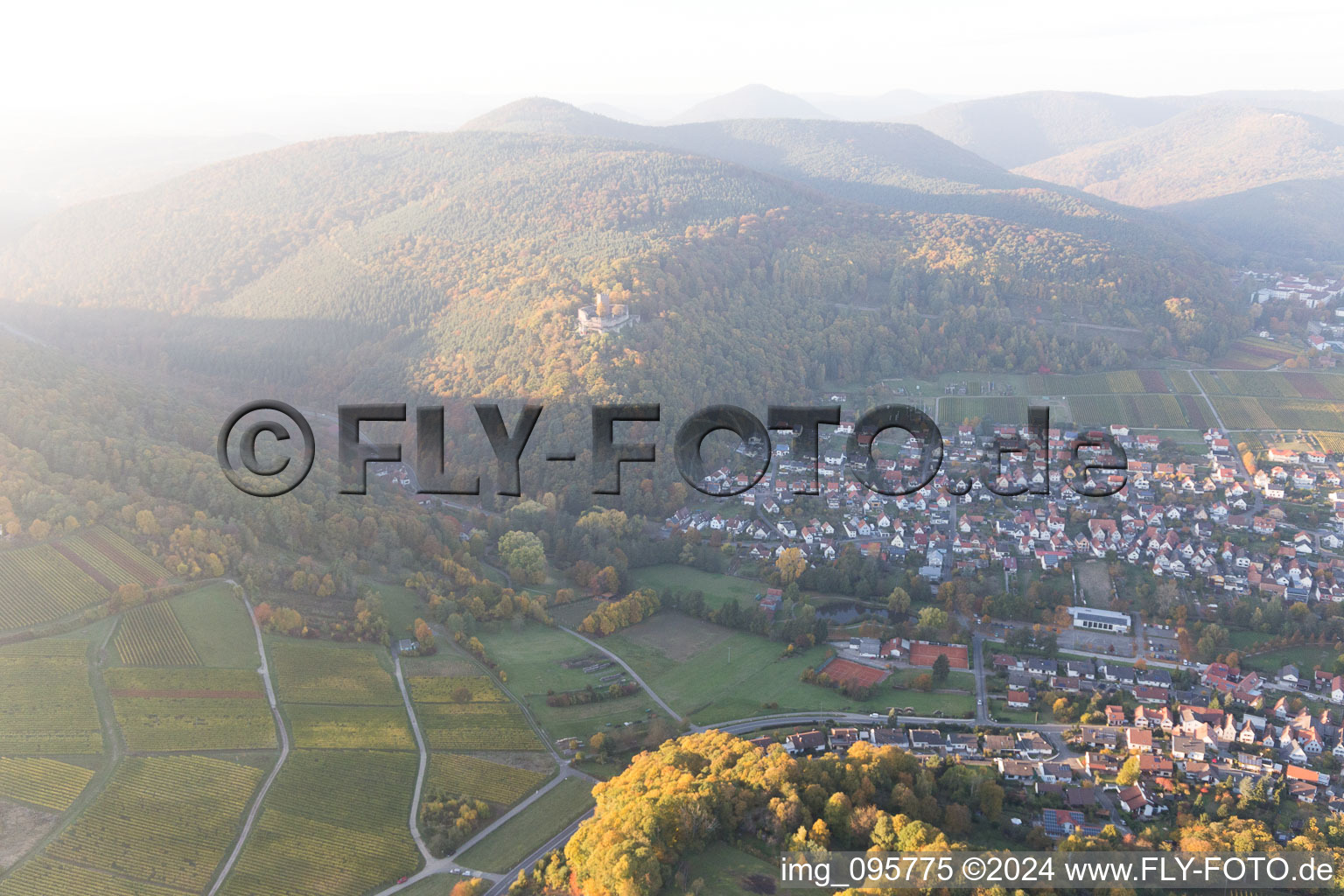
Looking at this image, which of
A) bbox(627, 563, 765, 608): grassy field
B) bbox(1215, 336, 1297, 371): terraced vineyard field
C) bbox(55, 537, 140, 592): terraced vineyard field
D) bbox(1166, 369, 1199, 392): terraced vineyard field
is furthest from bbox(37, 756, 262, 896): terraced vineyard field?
bbox(1215, 336, 1297, 371): terraced vineyard field

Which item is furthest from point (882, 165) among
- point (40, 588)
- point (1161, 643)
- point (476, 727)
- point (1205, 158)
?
point (40, 588)

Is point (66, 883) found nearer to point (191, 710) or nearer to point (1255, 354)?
point (191, 710)

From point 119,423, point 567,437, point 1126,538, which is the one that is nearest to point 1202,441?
point 1126,538

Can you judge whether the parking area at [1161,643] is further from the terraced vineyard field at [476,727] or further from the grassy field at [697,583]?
the terraced vineyard field at [476,727]

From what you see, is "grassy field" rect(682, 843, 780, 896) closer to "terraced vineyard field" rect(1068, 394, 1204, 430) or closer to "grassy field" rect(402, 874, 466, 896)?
"grassy field" rect(402, 874, 466, 896)

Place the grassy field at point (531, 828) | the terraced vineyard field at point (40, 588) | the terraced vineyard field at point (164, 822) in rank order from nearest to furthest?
the terraced vineyard field at point (164, 822) → the grassy field at point (531, 828) → the terraced vineyard field at point (40, 588)

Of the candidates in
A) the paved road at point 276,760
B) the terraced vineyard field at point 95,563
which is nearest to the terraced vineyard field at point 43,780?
the paved road at point 276,760

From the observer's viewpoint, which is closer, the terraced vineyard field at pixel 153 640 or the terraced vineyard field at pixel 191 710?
the terraced vineyard field at pixel 191 710
